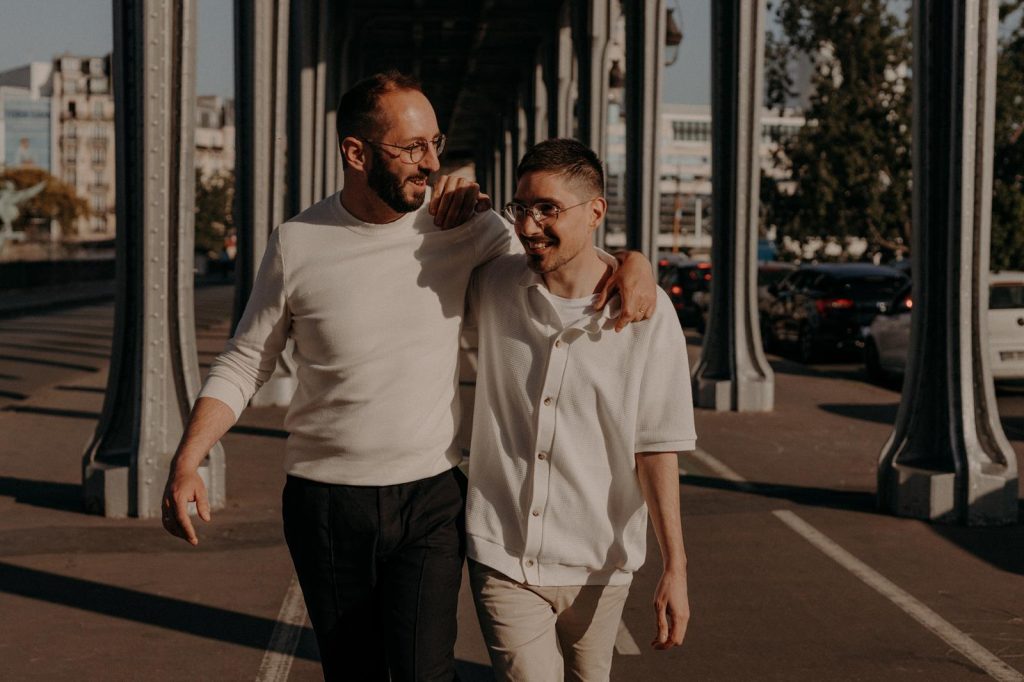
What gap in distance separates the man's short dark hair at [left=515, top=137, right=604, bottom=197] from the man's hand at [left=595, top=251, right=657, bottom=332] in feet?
0.66

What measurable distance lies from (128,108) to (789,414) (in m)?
8.53

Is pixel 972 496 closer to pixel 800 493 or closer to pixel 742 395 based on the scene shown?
pixel 800 493

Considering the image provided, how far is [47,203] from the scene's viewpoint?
424ft

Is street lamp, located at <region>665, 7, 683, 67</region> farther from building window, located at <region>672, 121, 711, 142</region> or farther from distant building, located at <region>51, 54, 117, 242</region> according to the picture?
distant building, located at <region>51, 54, 117, 242</region>

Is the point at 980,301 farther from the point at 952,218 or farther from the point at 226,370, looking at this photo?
the point at 226,370

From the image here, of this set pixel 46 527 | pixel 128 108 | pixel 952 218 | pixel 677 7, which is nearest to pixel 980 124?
pixel 952 218

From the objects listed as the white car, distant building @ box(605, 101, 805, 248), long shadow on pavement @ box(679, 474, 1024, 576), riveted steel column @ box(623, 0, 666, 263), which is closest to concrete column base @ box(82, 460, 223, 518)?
long shadow on pavement @ box(679, 474, 1024, 576)

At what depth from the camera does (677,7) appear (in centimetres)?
3144

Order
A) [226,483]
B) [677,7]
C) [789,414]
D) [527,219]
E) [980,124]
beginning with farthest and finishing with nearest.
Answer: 1. [677,7]
2. [789,414]
3. [226,483]
4. [980,124]
5. [527,219]

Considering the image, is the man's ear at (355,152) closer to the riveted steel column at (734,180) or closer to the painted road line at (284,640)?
the painted road line at (284,640)

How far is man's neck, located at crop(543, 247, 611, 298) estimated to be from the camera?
11.9ft

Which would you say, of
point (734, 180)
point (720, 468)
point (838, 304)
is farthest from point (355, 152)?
point (838, 304)

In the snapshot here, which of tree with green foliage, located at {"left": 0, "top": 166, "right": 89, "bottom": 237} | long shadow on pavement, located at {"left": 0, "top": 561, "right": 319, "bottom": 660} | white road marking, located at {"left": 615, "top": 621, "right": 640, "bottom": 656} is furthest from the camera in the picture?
tree with green foliage, located at {"left": 0, "top": 166, "right": 89, "bottom": 237}

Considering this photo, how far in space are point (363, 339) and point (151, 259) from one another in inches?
251
